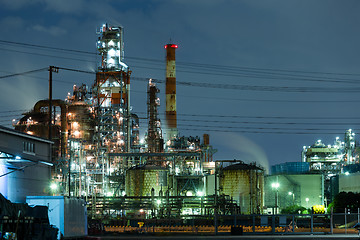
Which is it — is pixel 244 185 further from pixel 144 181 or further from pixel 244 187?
pixel 144 181

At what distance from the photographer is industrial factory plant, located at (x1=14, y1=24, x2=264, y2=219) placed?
5828 cm

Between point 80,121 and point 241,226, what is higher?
point 80,121

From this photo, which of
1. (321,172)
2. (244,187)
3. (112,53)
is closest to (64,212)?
(244,187)

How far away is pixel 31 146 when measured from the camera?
115 feet

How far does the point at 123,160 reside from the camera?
75812 mm

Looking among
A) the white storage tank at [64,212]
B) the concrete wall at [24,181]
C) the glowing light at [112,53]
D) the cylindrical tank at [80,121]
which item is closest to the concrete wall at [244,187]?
the cylindrical tank at [80,121]

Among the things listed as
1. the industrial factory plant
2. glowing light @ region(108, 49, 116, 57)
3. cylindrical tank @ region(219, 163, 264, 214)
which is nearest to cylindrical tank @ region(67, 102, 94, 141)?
the industrial factory plant

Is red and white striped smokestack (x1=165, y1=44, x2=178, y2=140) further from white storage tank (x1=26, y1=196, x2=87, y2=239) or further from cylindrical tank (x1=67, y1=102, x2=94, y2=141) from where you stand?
white storage tank (x1=26, y1=196, x2=87, y2=239)

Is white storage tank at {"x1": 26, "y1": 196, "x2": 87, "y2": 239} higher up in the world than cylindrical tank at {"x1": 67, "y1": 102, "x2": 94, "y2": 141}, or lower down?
lower down

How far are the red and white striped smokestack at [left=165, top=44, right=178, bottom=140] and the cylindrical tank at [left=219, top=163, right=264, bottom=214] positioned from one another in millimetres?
40352

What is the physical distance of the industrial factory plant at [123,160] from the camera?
5828cm

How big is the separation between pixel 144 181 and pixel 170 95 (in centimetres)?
4334

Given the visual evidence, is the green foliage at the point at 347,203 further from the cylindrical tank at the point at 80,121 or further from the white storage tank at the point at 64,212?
the white storage tank at the point at 64,212

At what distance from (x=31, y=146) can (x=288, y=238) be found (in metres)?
17.9
